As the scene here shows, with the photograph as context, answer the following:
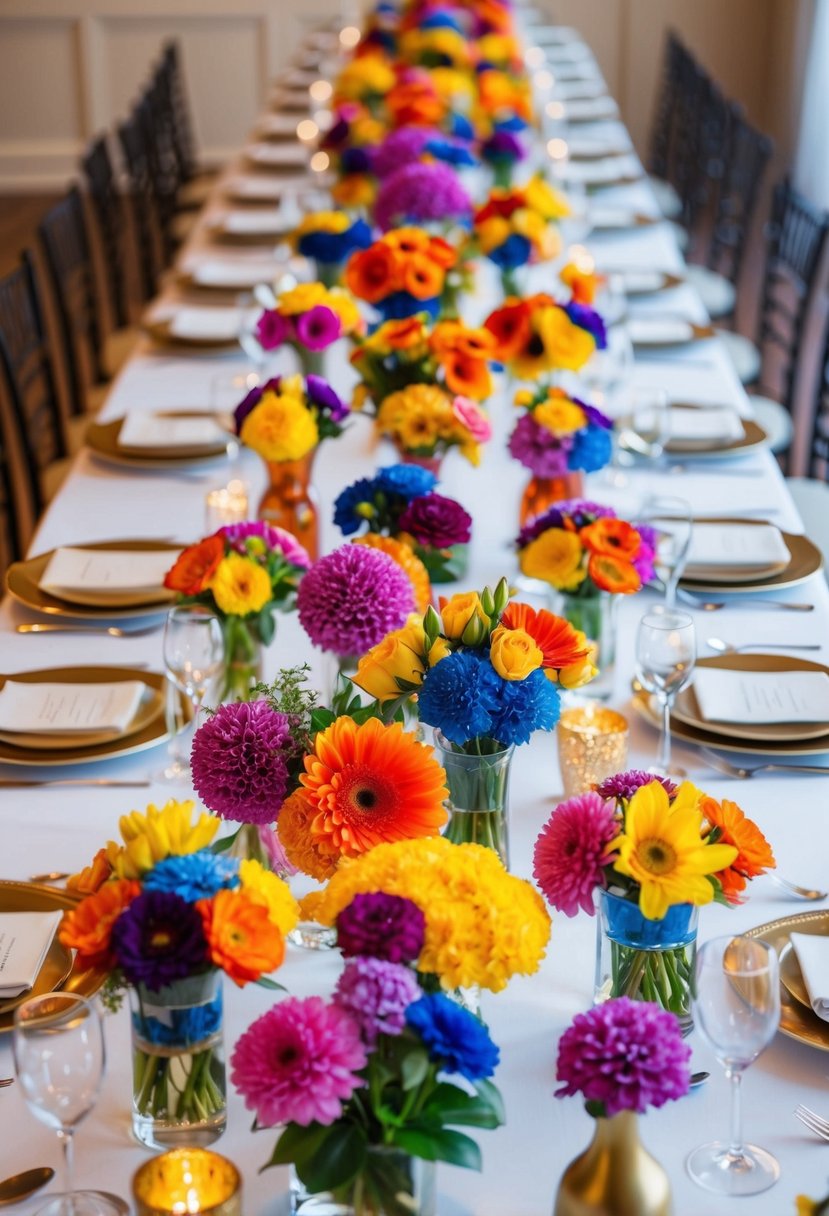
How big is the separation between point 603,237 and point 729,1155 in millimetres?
3423

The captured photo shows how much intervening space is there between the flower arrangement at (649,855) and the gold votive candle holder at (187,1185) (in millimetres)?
312

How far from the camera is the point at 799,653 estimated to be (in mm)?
2051

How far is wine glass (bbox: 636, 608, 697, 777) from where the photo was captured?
64.4 inches

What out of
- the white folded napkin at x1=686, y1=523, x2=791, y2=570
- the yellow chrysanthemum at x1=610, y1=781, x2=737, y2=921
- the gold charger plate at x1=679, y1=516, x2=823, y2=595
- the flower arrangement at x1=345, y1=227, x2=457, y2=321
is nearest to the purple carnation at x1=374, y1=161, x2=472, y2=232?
the flower arrangement at x1=345, y1=227, x2=457, y2=321

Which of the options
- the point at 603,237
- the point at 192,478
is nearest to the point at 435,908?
the point at 192,478

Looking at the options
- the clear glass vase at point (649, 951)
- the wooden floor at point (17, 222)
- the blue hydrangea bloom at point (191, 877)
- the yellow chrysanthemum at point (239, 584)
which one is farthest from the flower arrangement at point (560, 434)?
the wooden floor at point (17, 222)

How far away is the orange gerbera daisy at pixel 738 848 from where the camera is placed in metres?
1.16

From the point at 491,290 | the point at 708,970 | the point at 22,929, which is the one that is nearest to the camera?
the point at 708,970

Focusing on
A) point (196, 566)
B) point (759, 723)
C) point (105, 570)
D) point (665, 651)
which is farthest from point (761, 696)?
point (105, 570)

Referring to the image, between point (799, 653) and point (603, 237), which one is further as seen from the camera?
point (603, 237)

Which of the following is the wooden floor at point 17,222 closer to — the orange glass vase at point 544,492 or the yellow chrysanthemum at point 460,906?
the orange glass vase at point 544,492

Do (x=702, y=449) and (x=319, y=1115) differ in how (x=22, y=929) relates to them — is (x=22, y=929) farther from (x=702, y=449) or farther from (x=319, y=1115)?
(x=702, y=449)

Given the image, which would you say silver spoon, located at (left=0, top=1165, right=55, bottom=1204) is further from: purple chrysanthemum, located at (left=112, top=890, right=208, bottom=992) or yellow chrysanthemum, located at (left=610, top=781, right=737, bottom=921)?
yellow chrysanthemum, located at (left=610, top=781, right=737, bottom=921)

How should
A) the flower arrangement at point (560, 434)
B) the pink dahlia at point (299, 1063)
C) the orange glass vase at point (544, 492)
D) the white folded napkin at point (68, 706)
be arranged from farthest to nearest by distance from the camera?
the orange glass vase at point (544, 492)
the flower arrangement at point (560, 434)
the white folded napkin at point (68, 706)
the pink dahlia at point (299, 1063)
